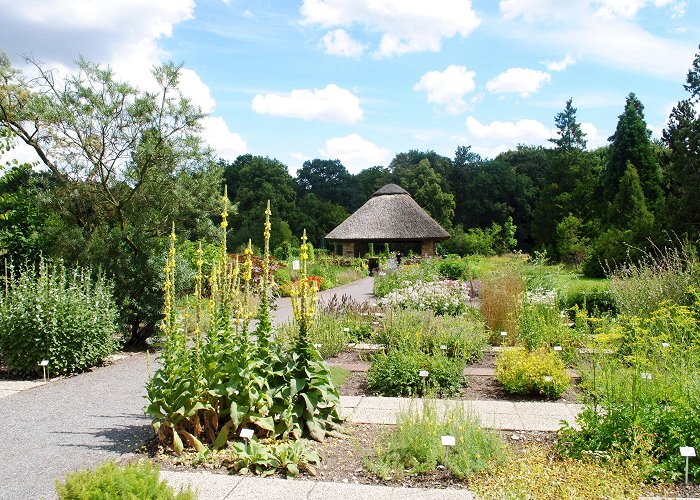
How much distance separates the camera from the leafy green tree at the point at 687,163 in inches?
825

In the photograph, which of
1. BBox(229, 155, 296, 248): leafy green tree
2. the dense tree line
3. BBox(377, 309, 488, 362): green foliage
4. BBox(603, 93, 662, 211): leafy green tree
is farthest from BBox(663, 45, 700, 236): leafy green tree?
BBox(229, 155, 296, 248): leafy green tree

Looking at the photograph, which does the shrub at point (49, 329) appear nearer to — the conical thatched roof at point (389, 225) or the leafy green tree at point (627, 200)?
the conical thatched roof at point (389, 225)

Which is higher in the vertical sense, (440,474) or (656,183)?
(656,183)

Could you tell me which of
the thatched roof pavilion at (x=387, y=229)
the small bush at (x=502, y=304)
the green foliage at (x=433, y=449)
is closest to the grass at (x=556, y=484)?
the green foliage at (x=433, y=449)

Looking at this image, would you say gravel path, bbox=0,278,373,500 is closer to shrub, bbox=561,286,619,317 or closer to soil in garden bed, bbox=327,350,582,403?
soil in garden bed, bbox=327,350,582,403

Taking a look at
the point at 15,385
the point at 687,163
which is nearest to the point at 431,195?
the point at 687,163

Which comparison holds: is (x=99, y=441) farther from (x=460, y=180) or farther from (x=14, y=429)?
(x=460, y=180)

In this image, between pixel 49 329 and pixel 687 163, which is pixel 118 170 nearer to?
pixel 49 329

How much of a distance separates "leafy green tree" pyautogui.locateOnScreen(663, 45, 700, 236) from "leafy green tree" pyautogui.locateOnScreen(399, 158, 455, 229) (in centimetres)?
1762

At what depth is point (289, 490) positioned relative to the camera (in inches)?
145

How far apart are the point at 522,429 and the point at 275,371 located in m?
2.10

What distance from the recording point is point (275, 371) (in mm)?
4598

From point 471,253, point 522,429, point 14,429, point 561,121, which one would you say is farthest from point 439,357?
point 561,121

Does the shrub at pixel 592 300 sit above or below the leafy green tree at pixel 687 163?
below
